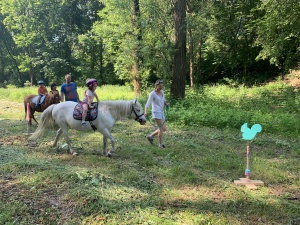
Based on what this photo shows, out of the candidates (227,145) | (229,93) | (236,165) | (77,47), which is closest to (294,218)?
(236,165)

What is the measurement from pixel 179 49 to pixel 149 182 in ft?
26.4

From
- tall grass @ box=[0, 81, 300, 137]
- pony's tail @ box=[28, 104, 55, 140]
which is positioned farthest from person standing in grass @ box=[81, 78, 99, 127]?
tall grass @ box=[0, 81, 300, 137]

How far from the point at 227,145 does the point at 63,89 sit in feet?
17.2

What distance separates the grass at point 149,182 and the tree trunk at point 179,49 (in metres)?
4.37

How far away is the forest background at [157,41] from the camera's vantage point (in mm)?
13039

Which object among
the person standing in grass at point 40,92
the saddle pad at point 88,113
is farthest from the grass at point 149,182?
the person standing in grass at point 40,92

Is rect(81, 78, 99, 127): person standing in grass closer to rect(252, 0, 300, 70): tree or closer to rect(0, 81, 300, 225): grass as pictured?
rect(0, 81, 300, 225): grass

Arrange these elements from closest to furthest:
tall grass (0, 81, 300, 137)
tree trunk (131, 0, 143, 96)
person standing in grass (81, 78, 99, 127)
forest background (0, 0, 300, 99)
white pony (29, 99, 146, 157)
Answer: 1. person standing in grass (81, 78, 99, 127)
2. white pony (29, 99, 146, 157)
3. tall grass (0, 81, 300, 137)
4. forest background (0, 0, 300, 99)
5. tree trunk (131, 0, 143, 96)

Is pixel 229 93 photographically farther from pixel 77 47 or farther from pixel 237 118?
pixel 77 47

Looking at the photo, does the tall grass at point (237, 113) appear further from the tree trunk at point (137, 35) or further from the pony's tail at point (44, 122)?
the pony's tail at point (44, 122)

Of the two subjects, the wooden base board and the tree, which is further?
the tree

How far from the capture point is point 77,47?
3372cm

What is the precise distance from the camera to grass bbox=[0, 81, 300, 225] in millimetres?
3668

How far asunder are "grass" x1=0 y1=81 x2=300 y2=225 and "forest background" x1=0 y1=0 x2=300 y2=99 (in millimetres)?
5813
